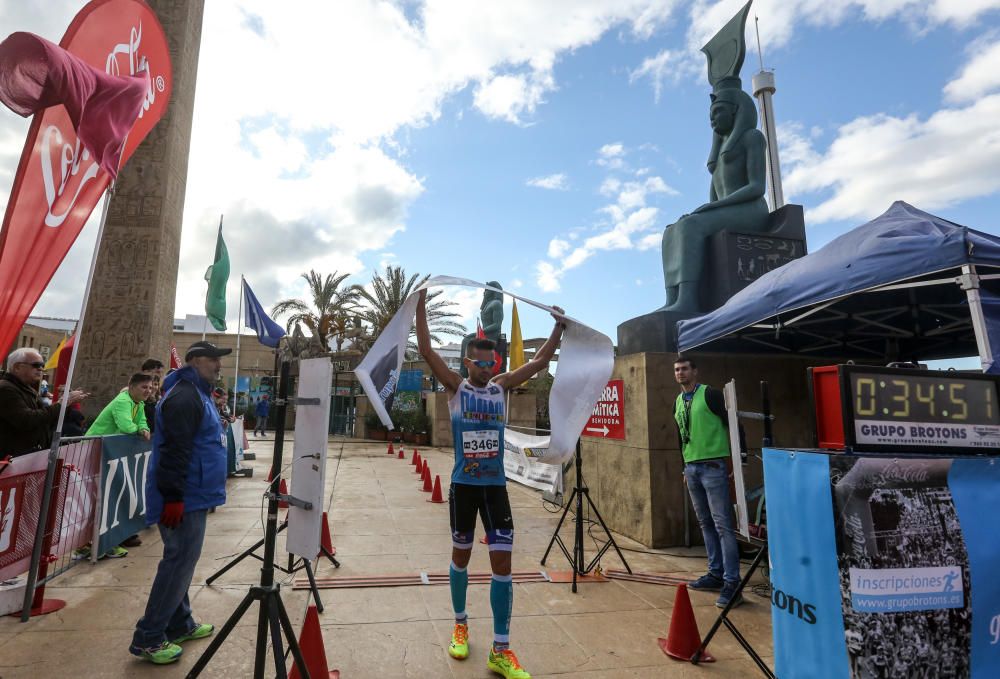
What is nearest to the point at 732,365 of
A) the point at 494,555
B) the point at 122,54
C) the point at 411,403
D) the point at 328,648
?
the point at 494,555

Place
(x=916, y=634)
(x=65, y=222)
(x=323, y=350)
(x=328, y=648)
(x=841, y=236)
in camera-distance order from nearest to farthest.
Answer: (x=916, y=634) → (x=328, y=648) → (x=65, y=222) → (x=841, y=236) → (x=323, y=350)

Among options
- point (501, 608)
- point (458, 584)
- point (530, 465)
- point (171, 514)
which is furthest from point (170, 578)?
point (530, 465)

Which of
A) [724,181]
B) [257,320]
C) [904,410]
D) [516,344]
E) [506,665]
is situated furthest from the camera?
[257,320]

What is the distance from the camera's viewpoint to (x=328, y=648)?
358 cm

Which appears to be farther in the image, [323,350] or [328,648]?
[323,350]

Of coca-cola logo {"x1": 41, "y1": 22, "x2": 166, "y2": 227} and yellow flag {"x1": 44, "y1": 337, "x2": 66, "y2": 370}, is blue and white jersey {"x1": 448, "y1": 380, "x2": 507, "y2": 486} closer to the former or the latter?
coca-cola logo {"x1": 41, "y1": 22, "x2": 166, "y2": 227}

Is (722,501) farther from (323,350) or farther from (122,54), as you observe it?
(323,350)

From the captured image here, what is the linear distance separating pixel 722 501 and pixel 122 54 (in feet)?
23.1

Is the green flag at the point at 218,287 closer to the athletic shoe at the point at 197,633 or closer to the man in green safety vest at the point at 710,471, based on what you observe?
the athletic shoe at the point at 197,633

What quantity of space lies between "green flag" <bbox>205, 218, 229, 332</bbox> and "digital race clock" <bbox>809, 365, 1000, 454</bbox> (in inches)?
592

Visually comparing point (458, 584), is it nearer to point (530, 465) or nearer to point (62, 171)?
point (62, 171)

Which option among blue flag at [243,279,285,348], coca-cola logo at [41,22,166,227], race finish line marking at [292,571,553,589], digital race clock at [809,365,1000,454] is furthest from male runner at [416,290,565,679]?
blue flag at [243,279,285,348]

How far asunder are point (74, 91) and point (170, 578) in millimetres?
3563

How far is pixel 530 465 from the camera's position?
35.3 ft
